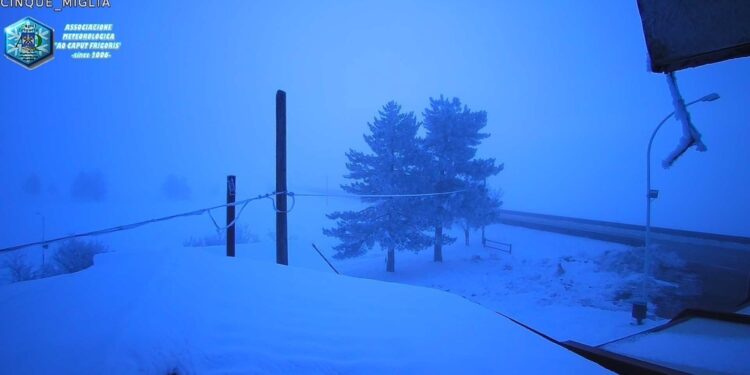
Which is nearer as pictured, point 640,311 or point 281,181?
point 281,181

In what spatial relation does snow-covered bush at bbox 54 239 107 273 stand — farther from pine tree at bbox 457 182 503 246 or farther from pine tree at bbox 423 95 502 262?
pine tree at bbox 457 182 503 246

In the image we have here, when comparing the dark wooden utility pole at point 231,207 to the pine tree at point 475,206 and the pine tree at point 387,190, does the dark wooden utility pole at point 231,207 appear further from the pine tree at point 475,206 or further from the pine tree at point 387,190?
the pine tree at point 475,206

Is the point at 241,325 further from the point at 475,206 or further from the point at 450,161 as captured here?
the point at 475,206

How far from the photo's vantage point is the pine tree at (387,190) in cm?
2130

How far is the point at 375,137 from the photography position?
22.3 meters

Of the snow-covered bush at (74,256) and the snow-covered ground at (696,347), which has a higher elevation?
the snow-covered ground at (696,347)

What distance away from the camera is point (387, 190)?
2127 centimetres

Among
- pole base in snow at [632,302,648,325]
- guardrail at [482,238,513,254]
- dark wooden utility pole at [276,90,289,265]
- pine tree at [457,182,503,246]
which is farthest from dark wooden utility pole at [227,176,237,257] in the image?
guardrail at [482,238,513,254]

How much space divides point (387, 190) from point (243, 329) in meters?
18.8

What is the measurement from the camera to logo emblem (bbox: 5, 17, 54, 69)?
12.3 meters

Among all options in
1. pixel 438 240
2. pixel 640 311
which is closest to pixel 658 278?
pixel 640 311

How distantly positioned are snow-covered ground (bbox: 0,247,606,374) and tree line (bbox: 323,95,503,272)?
17.2 metres

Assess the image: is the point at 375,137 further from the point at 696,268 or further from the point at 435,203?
the point at 696,268

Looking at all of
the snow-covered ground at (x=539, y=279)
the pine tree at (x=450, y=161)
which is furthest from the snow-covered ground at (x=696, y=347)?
the pine tree at (x=450, y=161)
